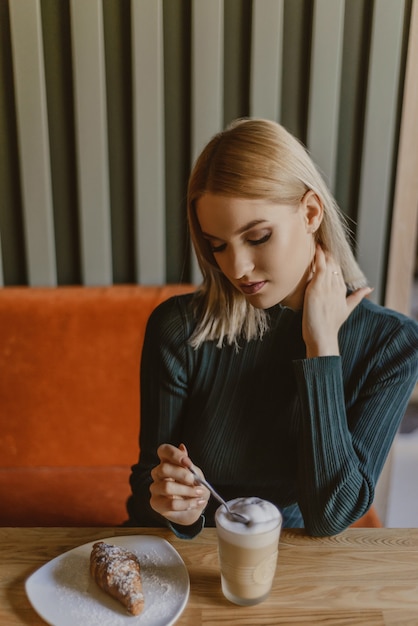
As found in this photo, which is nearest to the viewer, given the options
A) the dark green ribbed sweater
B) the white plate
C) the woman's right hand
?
the white plate

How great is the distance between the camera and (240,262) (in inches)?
41.9

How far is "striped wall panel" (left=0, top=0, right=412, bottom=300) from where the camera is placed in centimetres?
178

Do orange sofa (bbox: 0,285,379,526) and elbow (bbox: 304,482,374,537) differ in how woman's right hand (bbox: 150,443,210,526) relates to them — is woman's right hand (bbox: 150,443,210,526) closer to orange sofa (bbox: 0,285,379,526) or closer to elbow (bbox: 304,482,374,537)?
elbow (bbox: 304,482,374,537)

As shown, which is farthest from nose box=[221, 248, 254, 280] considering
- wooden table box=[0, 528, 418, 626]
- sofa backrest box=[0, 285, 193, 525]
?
sofa backrest box=[0, 285, 193, 525]

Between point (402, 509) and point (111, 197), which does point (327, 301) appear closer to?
point (111, 197)

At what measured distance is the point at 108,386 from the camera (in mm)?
1840

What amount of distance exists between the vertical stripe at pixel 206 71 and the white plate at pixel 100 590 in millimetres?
1254

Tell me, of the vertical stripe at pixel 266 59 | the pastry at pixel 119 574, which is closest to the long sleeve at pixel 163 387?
the pastry at pixel 119 574

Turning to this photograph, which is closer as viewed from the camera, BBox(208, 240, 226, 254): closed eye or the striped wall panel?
BBox(208, 240, 226, 254): closed eye

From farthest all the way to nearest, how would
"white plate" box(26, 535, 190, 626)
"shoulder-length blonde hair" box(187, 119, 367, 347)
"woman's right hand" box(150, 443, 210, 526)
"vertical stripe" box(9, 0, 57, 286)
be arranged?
"vertical stripe" box(9, 0, 57, 286) → "shoulder-length blonde hair" box(187, 119, 367, 347) → "woman's right hand" box(150, 443, 210, 526) → "white plate" box(26, 535, 190, 626)

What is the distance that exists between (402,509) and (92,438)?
1246 millimetres

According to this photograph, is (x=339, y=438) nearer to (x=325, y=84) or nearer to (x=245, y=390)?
(x=245, y=390)

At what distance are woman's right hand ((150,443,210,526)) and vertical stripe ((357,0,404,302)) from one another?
1.24 m

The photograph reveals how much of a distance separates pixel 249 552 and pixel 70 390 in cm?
111
